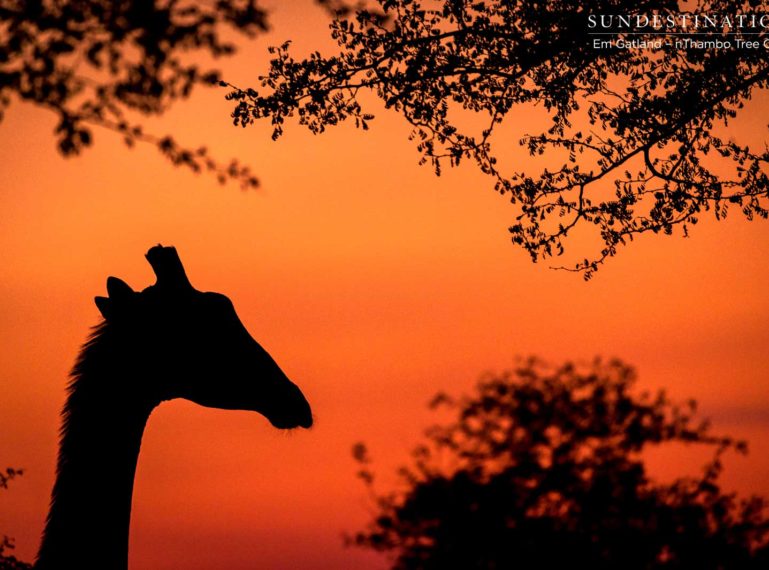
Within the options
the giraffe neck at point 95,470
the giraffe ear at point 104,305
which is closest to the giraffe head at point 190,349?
the giraffe ear at point 104,305

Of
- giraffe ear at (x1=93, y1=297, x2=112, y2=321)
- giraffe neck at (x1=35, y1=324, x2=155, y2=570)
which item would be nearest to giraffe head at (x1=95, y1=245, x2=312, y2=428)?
giraffe ear at (x1=93, y1=297, x2=112, y2=321)

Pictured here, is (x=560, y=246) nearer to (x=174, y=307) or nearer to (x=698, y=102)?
(x=698, y=102)

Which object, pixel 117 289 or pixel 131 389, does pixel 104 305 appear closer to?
pixel 117 289

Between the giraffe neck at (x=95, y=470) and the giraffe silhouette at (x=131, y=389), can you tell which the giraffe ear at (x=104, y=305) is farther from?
the giraffe neck at (x=95, y=470)

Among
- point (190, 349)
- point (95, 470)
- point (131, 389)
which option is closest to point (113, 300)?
point (131, 389)

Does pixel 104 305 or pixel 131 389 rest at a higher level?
pixel 104 305

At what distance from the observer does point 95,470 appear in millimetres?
7434

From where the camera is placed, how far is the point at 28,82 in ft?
16.8

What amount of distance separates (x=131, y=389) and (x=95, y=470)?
0.71 m

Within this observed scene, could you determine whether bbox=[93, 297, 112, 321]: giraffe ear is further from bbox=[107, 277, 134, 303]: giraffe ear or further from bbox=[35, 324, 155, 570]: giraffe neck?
bbox=[35, 324, 155, 570]: giraffe neck

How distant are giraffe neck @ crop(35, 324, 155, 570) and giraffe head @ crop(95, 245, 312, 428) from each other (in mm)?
236

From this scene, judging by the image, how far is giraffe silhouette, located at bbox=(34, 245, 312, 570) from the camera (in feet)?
23.9

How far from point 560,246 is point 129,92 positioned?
317 inches

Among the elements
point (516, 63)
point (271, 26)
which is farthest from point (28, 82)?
point (516, 63)
